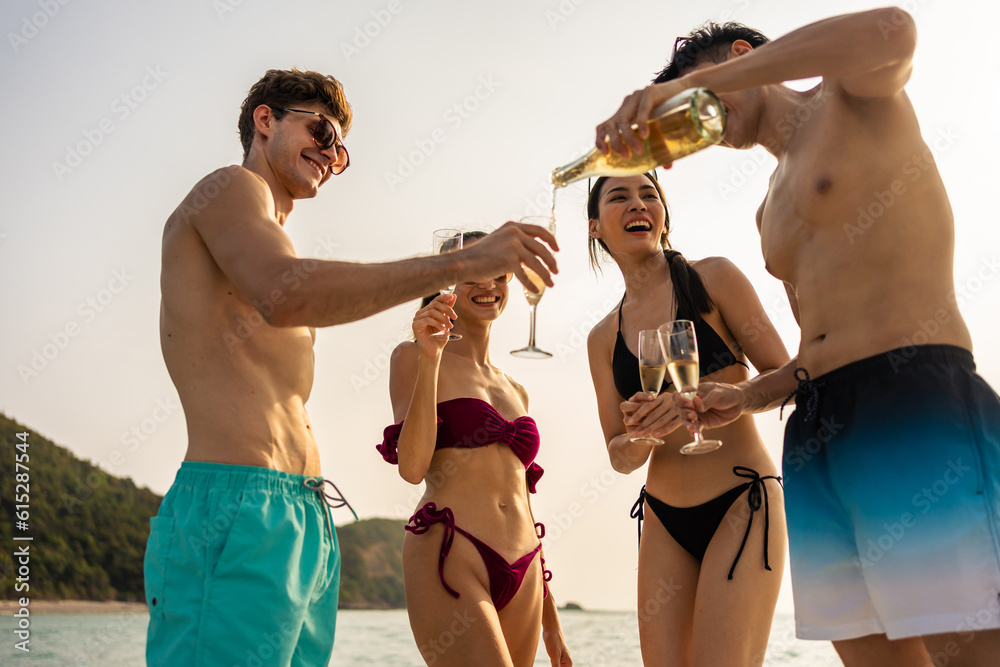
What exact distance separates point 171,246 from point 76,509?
26687 mm

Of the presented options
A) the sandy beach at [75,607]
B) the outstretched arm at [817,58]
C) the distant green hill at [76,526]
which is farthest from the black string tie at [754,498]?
the sandy beach at [75,607]

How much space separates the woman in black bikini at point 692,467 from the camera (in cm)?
316

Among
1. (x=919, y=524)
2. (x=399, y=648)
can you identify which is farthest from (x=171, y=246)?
(x=399, y=648)

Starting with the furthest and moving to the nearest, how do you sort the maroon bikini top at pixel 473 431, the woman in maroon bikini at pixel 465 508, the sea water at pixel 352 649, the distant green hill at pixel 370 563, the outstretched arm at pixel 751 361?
1. the distant green hill at pixel 370 563
2. the sea water at pixel 352 649
3. the maroon bikini top at pixel 473 431
4. the woman in maroon bikini at pixel 465 508
5. the outstretched arm at pixel 751 361

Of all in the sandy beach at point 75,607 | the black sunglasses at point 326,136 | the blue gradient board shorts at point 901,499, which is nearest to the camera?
the blue gradient board shorts at point 901,499

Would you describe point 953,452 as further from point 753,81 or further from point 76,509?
point 76,509

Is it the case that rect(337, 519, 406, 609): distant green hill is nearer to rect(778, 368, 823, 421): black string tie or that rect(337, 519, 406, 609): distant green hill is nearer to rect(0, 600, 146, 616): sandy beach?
rect(0, 600, 146, 616): sandy beach

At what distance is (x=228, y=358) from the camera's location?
244 centimetres

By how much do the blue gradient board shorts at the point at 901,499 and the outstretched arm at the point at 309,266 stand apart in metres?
1.09

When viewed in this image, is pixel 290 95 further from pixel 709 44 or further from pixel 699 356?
pixel 699 356

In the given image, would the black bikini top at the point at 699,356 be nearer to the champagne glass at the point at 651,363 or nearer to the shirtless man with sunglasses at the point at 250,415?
the champagne glass at the point at 651,363

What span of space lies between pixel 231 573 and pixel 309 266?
0.96m

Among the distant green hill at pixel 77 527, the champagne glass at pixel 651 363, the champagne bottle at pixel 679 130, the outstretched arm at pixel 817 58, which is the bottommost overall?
the distant green hill at pixel 77 527

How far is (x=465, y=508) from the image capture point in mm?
3807
